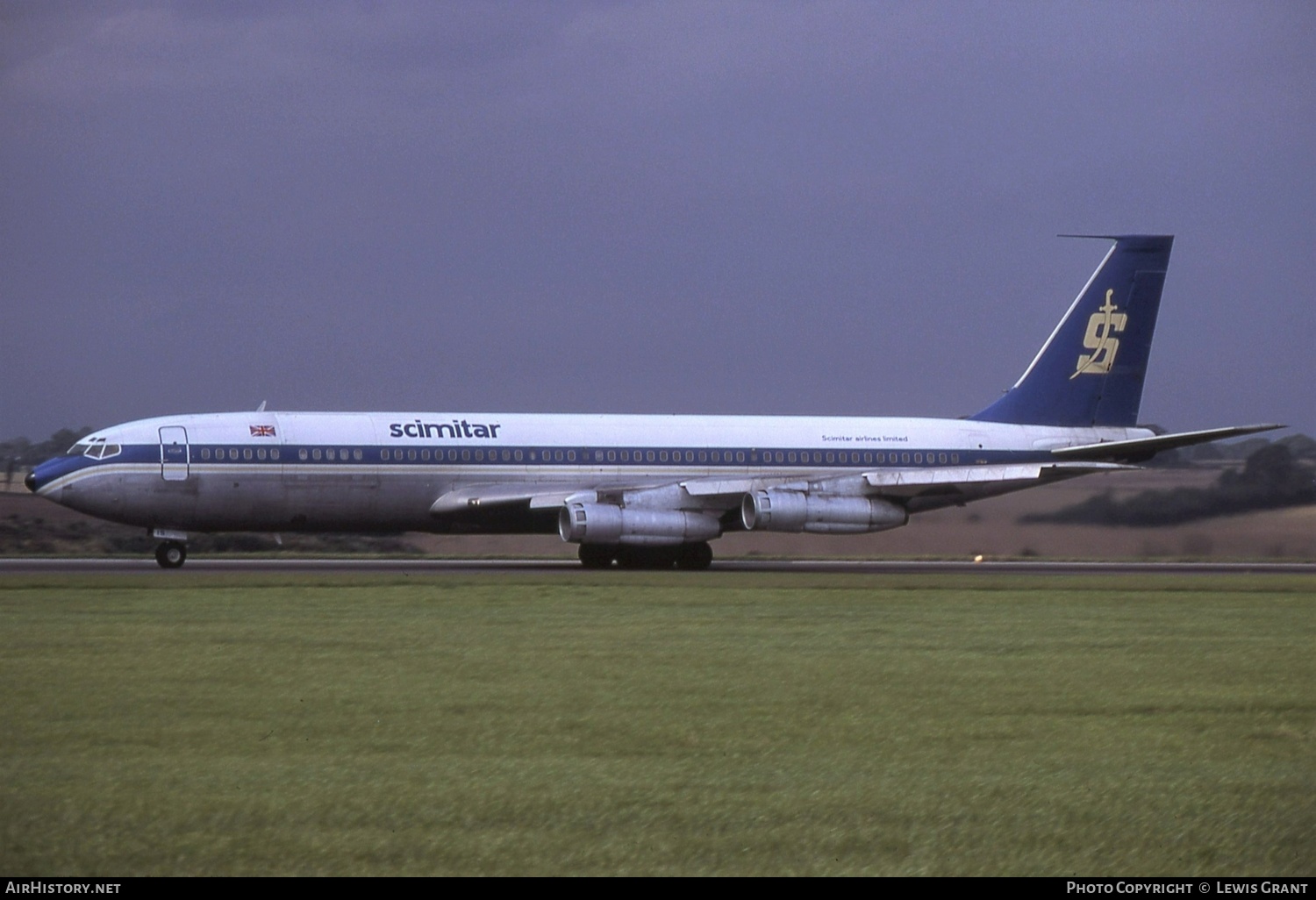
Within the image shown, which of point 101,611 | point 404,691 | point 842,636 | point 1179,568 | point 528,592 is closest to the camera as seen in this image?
point 404,691

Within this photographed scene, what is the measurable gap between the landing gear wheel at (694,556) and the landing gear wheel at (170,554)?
11.9m

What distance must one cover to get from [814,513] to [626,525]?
15.5 feet

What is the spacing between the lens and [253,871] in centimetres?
852

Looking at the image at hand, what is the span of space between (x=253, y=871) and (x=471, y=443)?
1168 inches

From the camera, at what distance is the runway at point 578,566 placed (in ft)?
117

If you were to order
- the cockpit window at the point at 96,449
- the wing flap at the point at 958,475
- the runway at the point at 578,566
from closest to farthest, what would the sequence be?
the cockpit window at the point at 96,449 → the runway at the point at 578,566 → the wing flap at the point at 958,475

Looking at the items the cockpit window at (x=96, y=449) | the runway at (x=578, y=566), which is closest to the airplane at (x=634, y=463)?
the cockpit window at (x=96, y=449)

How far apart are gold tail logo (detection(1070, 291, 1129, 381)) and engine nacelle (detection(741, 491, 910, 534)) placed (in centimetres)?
855

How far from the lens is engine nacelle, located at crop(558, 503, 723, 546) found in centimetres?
3619

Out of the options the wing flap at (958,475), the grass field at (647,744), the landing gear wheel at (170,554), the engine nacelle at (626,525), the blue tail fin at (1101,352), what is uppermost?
the blue tail fin at (1101,352)

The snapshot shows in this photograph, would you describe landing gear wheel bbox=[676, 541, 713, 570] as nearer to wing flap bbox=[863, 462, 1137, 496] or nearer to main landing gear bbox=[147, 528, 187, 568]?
wing flap bbox=[863, 462, 1137, 496]

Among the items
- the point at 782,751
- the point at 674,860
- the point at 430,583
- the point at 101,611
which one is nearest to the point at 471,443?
the point at 430,583

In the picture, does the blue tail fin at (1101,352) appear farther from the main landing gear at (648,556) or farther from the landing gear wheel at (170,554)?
the landing gear wheel at (170,554)
